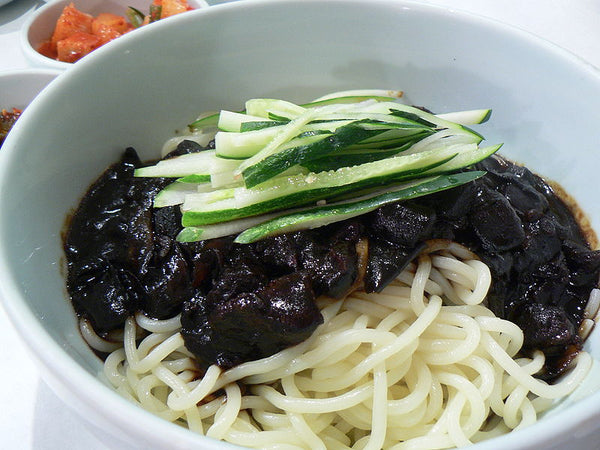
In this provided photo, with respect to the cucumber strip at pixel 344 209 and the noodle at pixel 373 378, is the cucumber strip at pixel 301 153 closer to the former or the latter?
the cucumber strip at pixel 344 209

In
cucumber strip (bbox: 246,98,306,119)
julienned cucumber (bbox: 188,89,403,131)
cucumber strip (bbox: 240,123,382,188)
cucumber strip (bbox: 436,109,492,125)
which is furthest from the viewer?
julienned cucumber (bbox: 188,89,403,131)

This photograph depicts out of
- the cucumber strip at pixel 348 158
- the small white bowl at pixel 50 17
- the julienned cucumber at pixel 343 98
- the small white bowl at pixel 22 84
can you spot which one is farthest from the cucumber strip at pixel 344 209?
the small white bowl at pixel 50 17

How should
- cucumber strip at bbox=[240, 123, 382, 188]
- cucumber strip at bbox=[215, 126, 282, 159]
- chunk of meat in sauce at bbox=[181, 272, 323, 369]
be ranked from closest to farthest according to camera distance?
chunk of meat in sauce at bbox=[181, 272, 323, 369]
cucumber strip at bbox=[240, 123, 382, 188]
cucumber strip at bbox=[215, 126, 282, 159]

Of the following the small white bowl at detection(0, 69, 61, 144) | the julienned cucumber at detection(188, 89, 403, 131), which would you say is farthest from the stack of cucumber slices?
the small white bowl at detection(0, 69, 61, 144)

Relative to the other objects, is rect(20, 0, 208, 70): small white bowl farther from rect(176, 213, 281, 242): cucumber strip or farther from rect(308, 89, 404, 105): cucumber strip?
rect(176, 213, 281, 242): cucumber strip

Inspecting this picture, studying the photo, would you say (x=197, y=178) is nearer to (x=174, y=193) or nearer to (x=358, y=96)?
(x=174, y=193)

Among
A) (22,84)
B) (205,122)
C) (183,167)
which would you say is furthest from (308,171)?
(22,84)

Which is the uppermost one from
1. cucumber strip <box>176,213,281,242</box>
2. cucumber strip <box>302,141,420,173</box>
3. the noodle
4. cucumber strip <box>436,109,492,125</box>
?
cucumber strip <box>436,109,492,125</box>

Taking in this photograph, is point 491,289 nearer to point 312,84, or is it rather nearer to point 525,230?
point 525,230
